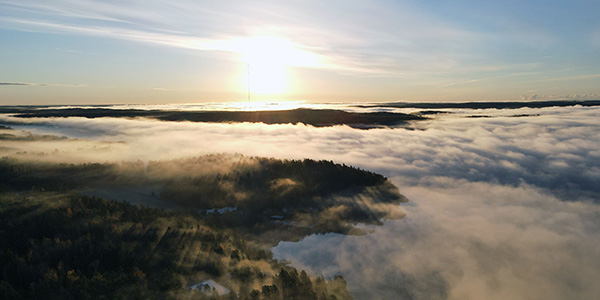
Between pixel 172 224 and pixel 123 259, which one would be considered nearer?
pixel 123 259

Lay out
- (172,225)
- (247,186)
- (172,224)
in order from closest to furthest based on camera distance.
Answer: (172,225) → (172,224) → (247,186)

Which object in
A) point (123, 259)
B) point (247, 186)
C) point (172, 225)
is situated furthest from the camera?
point (247, 186)

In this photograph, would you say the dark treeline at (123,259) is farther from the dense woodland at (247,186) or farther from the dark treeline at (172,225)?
the dense woodland at (247,186)

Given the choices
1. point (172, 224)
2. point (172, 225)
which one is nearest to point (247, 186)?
point (172, 224)

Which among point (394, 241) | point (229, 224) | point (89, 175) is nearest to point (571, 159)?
point (394, 241)

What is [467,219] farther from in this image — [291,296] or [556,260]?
[291,296]

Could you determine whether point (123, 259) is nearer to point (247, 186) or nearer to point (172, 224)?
point (172, 224)

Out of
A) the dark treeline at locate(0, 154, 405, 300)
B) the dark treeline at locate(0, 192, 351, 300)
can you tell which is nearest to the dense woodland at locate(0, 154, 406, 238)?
the dark treeline at locate(0, 154, 405, 300)

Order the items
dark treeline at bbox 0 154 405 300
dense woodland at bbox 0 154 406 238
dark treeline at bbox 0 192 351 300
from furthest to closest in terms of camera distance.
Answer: dense woodland at bbox 0 154 406 238, dark treeline at bbox 0 154 405 300, dark treeline at bbox 0 192 351 300

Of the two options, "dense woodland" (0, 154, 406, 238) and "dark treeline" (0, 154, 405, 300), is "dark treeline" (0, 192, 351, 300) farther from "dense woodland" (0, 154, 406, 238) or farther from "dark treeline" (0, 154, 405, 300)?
"dense woodland" (0, 154, 406, 238)

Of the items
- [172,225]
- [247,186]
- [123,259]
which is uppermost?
[123,259]
